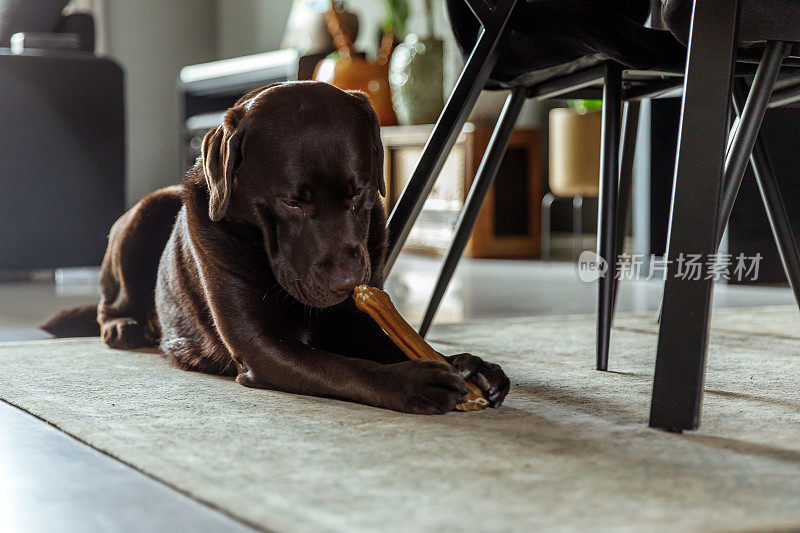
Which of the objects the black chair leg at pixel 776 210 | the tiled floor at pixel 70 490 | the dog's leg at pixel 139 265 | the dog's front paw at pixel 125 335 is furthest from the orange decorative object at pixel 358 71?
the black chair leg at pixel 776 210

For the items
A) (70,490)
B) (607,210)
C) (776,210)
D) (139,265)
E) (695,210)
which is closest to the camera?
(70,490)

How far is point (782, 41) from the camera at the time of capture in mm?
1229

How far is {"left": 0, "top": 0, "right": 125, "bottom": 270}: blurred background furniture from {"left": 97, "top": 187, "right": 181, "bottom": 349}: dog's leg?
4.92 ft

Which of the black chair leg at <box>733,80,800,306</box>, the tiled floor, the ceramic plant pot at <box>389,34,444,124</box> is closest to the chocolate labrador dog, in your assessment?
the tiled floor

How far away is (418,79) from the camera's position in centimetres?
480

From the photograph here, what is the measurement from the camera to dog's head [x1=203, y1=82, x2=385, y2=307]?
1304 mm

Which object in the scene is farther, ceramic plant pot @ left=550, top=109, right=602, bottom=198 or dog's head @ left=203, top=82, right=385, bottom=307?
ceramic plant pot @ left=550, top=109, right=602, bottom=198

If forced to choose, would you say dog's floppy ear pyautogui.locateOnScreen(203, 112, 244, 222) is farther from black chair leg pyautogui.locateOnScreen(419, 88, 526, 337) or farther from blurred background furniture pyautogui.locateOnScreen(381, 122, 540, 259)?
blurred background furniture pyautogui.locateOnScreen(381, 122, 540, 259)

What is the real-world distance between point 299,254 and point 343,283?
0.26 ft

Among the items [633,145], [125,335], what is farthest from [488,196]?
[125,335]

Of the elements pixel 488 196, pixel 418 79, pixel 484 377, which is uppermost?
pixel 418 79

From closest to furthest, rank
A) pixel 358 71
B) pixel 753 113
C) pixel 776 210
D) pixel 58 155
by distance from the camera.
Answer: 1. pixel 753 113
2. pixel 776 210
3. pixel 58 155
4. pixel 358 71

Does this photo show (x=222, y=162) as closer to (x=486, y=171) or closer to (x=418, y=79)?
(x=486, y=171)

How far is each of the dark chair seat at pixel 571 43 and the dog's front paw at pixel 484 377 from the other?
530 mm
